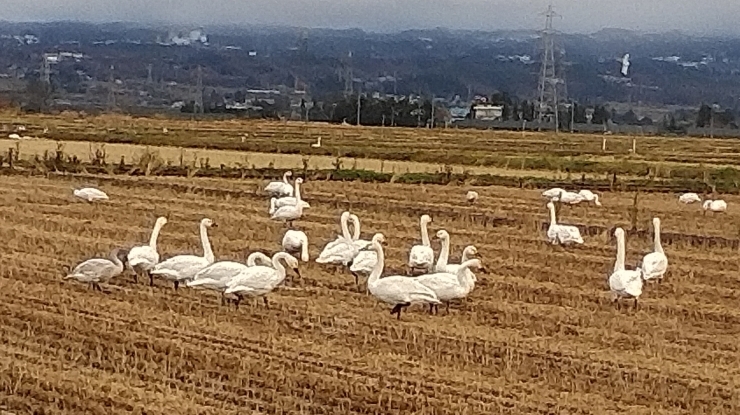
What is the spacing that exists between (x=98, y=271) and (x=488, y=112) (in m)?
90.1

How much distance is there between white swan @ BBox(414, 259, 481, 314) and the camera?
12.5 m

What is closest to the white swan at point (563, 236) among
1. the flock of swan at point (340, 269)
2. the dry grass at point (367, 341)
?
the dry grass at point (367, 341)

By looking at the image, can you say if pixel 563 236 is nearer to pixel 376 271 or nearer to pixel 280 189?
pixel 376 271

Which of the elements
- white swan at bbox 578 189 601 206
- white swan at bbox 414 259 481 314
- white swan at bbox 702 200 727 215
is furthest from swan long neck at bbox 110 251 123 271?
white swan at bbox 702 200 727 215

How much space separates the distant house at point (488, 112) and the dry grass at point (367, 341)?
264ft

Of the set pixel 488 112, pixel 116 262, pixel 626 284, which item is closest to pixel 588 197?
pixel 626 284

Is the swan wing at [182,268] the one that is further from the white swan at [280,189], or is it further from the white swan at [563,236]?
the white swan at [280,189]

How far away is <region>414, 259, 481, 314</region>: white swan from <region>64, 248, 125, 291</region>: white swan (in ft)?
10.2

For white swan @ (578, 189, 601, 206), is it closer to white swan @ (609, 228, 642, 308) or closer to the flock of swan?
the flock of swan

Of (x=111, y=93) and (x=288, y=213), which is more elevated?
(x=288, y=213)

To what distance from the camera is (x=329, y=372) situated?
9.88 m

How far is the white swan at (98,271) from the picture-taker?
13359mm

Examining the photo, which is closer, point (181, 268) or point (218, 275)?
point (218, 275)

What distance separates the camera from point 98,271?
13.4m
